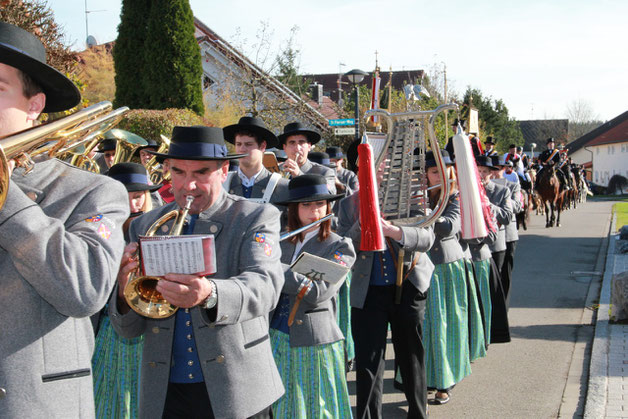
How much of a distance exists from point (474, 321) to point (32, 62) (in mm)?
5358

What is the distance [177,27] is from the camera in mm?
19578

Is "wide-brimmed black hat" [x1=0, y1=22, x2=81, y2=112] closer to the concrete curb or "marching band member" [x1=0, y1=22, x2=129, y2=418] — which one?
"marching band member" [x1=0, y1=22, x2=129, y2=418]

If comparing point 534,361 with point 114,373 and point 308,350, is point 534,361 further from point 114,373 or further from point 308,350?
point 114,373

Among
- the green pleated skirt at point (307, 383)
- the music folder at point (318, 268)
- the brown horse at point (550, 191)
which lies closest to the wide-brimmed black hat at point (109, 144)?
the green pleated skirt at point (307, 383)

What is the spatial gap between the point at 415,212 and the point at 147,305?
2.91 m

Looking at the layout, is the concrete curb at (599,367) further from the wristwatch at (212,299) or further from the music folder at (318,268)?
the wristwatch at (212,299)

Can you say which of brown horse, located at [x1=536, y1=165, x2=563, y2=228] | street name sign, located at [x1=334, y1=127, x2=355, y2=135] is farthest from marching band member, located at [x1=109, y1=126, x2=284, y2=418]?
brown horse, located at [x1=536, y1=165, x2=563, y2=228]

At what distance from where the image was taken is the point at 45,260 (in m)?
1.94

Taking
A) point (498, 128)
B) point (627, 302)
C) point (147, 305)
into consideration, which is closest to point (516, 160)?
point (627, 302)

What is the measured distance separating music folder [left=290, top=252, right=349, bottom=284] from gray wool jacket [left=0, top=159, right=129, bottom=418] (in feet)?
5.27

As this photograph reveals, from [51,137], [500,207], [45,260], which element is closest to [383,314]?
[51,137]

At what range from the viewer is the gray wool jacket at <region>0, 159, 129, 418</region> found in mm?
1938

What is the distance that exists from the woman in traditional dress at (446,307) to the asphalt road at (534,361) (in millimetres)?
266

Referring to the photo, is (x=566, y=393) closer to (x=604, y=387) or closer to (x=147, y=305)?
(x=604, y=387)
